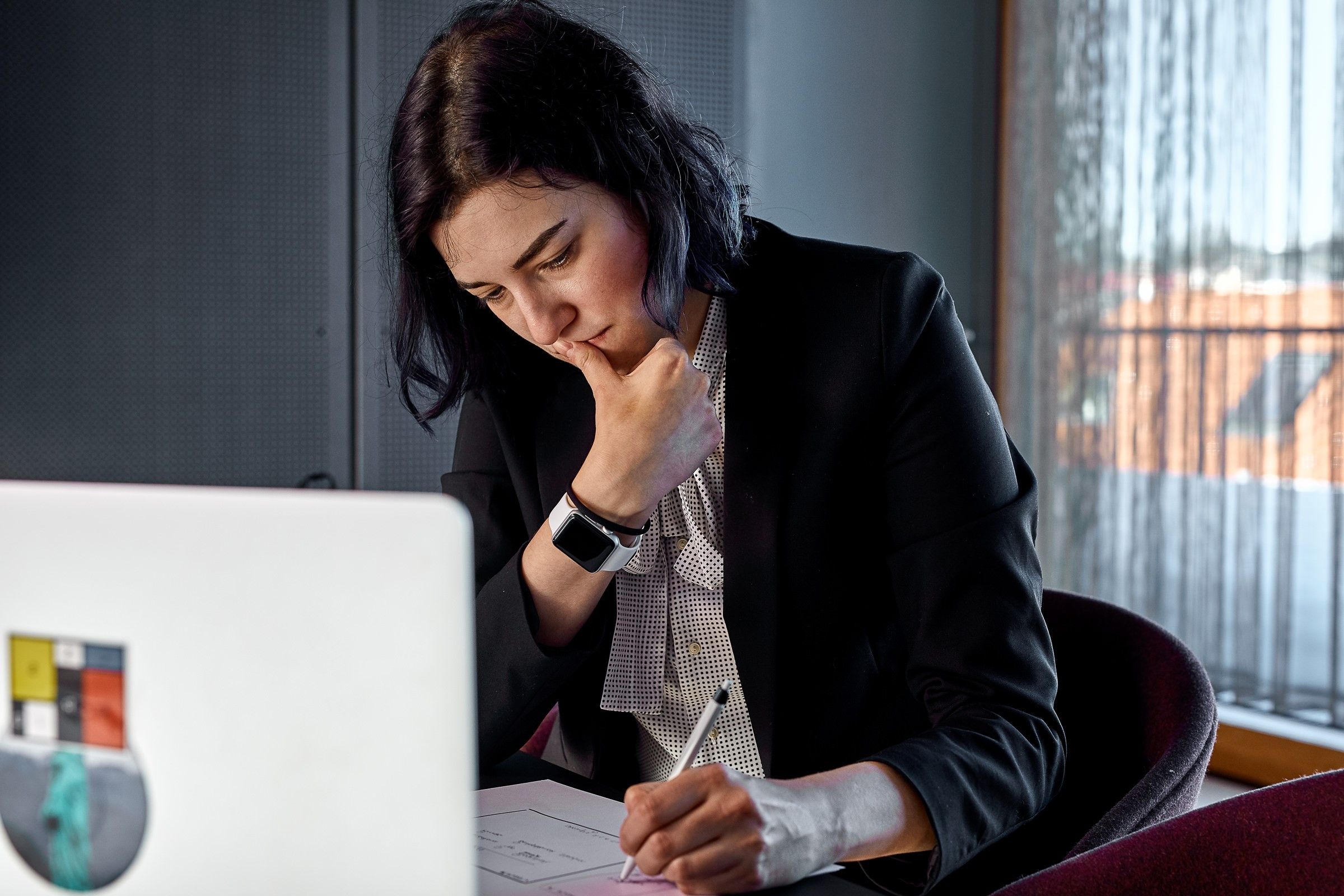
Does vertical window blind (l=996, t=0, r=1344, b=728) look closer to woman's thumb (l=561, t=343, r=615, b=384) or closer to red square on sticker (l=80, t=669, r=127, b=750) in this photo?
woman's thumb (l=561, t=343, r=615, b=384)

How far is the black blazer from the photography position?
1.06m

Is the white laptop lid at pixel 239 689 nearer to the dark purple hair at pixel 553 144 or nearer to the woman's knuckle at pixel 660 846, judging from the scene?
the woman's knuckle at pixel 660 846

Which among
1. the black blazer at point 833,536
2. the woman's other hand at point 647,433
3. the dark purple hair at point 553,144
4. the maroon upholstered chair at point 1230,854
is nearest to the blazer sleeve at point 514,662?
the black blazer at point 833,536

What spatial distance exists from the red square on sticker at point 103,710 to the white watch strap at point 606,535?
1.88ft

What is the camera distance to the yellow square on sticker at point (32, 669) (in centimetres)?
58

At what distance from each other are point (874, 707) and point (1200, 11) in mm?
2804

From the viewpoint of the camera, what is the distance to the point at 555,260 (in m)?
1.20

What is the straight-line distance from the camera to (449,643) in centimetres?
52

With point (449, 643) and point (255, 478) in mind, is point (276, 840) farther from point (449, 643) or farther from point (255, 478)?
point (255, 478)

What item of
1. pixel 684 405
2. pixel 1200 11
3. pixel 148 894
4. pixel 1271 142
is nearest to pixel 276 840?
pixel 148 894

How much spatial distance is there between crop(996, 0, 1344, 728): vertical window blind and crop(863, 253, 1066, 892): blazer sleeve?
2207mm

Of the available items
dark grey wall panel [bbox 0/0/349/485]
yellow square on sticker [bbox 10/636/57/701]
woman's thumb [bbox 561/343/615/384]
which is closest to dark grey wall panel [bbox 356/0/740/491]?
dark grey wall panel [bbox 0/0/349/485]

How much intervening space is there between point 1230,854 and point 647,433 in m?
0.61

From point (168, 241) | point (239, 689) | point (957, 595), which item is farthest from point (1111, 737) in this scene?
point (168, 241)
